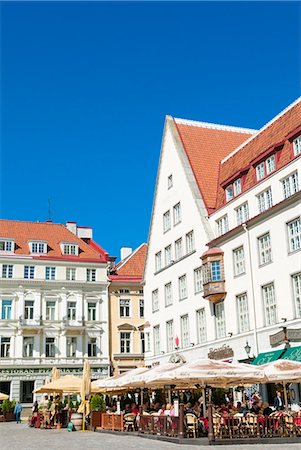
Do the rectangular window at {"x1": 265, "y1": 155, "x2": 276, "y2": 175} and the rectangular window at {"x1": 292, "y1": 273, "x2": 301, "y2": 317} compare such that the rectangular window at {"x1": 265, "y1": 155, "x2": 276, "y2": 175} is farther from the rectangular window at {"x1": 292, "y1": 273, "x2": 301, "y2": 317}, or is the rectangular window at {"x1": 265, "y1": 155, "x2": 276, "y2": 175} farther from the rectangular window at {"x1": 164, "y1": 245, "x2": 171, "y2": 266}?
the rectangular window at {"x1": 164, "y1": 245, "x2": 171, "y2": 266}

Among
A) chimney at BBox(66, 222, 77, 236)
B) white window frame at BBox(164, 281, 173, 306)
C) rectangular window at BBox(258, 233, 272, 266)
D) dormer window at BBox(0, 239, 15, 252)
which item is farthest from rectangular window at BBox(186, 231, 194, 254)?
chimney at BBox(66, 222, 77, 236)

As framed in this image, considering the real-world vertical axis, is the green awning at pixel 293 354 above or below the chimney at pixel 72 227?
below

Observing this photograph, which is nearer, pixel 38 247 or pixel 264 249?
pixel 264 249

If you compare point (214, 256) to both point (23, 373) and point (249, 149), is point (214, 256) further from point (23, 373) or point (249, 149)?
point (23, 373)

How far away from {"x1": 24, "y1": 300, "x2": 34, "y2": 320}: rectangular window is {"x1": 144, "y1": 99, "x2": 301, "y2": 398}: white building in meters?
15.7

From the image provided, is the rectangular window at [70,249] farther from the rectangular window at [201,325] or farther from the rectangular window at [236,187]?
the rectangular window at [236,187]

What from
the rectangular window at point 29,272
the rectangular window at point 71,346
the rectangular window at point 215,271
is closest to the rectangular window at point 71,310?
the rectangular window at point 71,346

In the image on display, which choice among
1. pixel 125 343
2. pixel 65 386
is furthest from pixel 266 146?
pixel 125 343

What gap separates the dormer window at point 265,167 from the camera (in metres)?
31.6

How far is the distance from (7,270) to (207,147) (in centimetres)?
2400

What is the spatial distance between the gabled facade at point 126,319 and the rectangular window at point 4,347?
9908 millimetres

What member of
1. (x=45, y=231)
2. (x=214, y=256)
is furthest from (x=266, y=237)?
(x=45, y=231)

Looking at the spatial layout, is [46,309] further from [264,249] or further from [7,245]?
[264,249]

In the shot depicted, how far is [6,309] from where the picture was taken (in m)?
55.9
